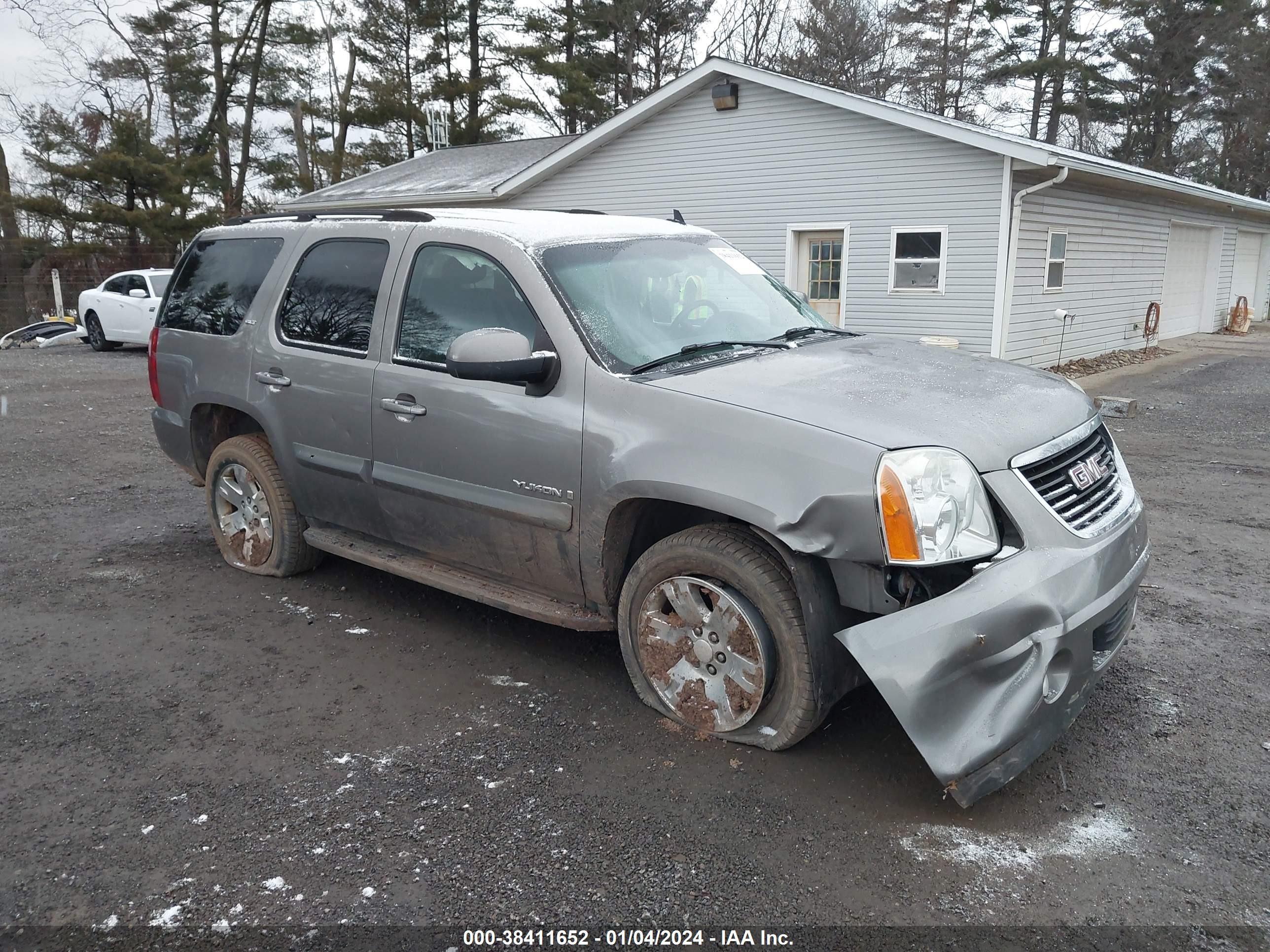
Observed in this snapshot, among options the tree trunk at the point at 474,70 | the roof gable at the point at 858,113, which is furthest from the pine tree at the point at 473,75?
the roof gable at the point at 858,113

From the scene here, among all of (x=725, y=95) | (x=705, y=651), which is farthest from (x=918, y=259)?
(x=705, y=651)

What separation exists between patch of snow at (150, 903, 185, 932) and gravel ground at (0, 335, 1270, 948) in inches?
0.6

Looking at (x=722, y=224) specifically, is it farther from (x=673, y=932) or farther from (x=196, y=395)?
(x=673, y=932)

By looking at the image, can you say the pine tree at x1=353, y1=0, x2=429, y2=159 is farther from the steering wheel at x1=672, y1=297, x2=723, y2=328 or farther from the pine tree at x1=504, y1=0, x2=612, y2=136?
the steering wheel at x1=672, y1=297, x2=723, y2=328

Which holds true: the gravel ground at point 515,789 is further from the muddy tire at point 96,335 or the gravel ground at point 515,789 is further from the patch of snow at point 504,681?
the muddy tire at point 96,335

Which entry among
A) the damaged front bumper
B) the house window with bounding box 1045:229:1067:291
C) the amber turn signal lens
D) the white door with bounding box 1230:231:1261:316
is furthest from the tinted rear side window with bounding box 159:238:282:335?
the white door with bounding box 1230:231:1261:316

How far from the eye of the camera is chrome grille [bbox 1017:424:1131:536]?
10.1 feet

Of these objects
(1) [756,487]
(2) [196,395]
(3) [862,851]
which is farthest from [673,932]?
(2) [196,395]

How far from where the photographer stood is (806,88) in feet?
48.3

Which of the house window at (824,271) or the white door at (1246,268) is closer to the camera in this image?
the house window at (824,271)

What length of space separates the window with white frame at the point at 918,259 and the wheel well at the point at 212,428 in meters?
11.4

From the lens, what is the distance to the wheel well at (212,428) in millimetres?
5414

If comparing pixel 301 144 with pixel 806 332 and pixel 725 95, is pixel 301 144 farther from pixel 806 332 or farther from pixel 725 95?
pixel 806 332

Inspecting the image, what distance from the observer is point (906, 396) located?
10.7 ft
